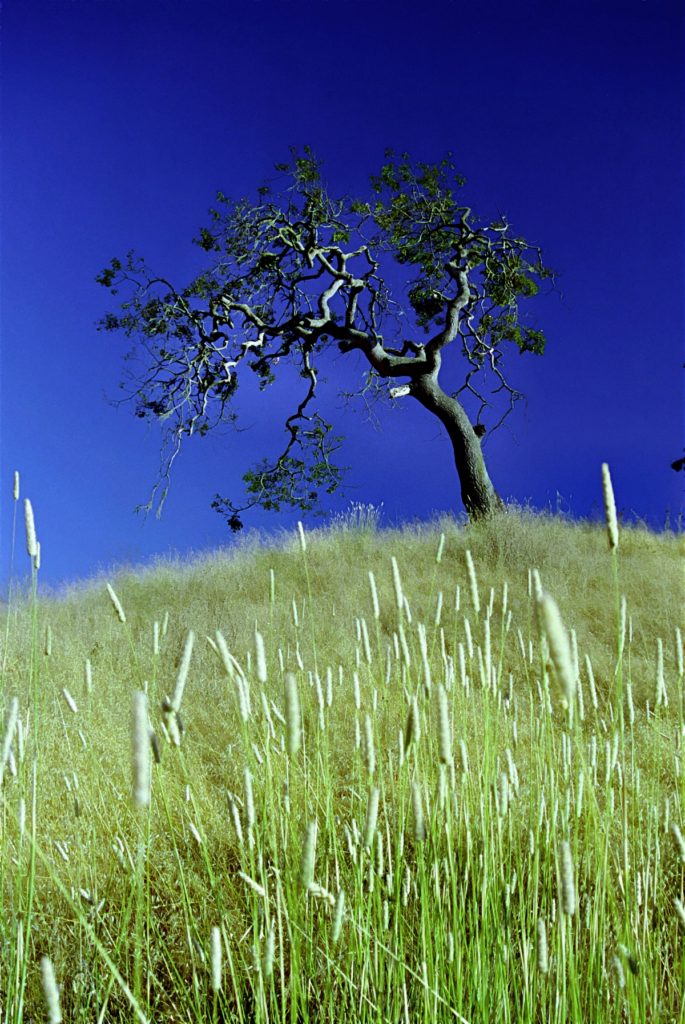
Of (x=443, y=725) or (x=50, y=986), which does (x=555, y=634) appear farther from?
(x=50, y=986)

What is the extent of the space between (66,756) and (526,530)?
6.58 meters

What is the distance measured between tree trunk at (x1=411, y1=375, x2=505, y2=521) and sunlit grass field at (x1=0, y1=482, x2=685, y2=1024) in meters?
1.49

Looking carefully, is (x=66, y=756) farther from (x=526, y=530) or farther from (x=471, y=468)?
(x=471, y=468)

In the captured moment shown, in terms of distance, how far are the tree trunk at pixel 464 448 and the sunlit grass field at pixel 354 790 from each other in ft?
4.89

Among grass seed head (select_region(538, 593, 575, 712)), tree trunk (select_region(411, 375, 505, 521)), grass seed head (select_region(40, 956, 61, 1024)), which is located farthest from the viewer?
tree trunk (select_region(411, 375, 505, 521))

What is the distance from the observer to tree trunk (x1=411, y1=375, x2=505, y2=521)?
11.8m

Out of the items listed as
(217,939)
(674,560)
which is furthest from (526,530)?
(217,939)

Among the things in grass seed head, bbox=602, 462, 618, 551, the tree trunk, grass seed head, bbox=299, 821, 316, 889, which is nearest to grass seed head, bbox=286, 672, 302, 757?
grass seed head, bbox=299, 821, 316, 889

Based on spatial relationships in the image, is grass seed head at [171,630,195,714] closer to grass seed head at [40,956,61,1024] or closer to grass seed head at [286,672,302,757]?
grass seed head at [286,672,302,757]

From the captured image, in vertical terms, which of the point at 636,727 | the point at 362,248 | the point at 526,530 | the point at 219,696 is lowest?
the point at 636,727

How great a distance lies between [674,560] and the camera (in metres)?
8.62

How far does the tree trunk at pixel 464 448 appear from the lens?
38.7 feet

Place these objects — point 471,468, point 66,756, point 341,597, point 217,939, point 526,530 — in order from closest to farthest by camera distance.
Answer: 1. point 217,939
2. point 66,756
3. point 341,597
4. point 526,530
5. point 471,468

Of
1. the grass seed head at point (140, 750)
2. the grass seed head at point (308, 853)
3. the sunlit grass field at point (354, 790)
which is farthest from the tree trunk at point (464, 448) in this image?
the grass seed head at point (140, 750)
